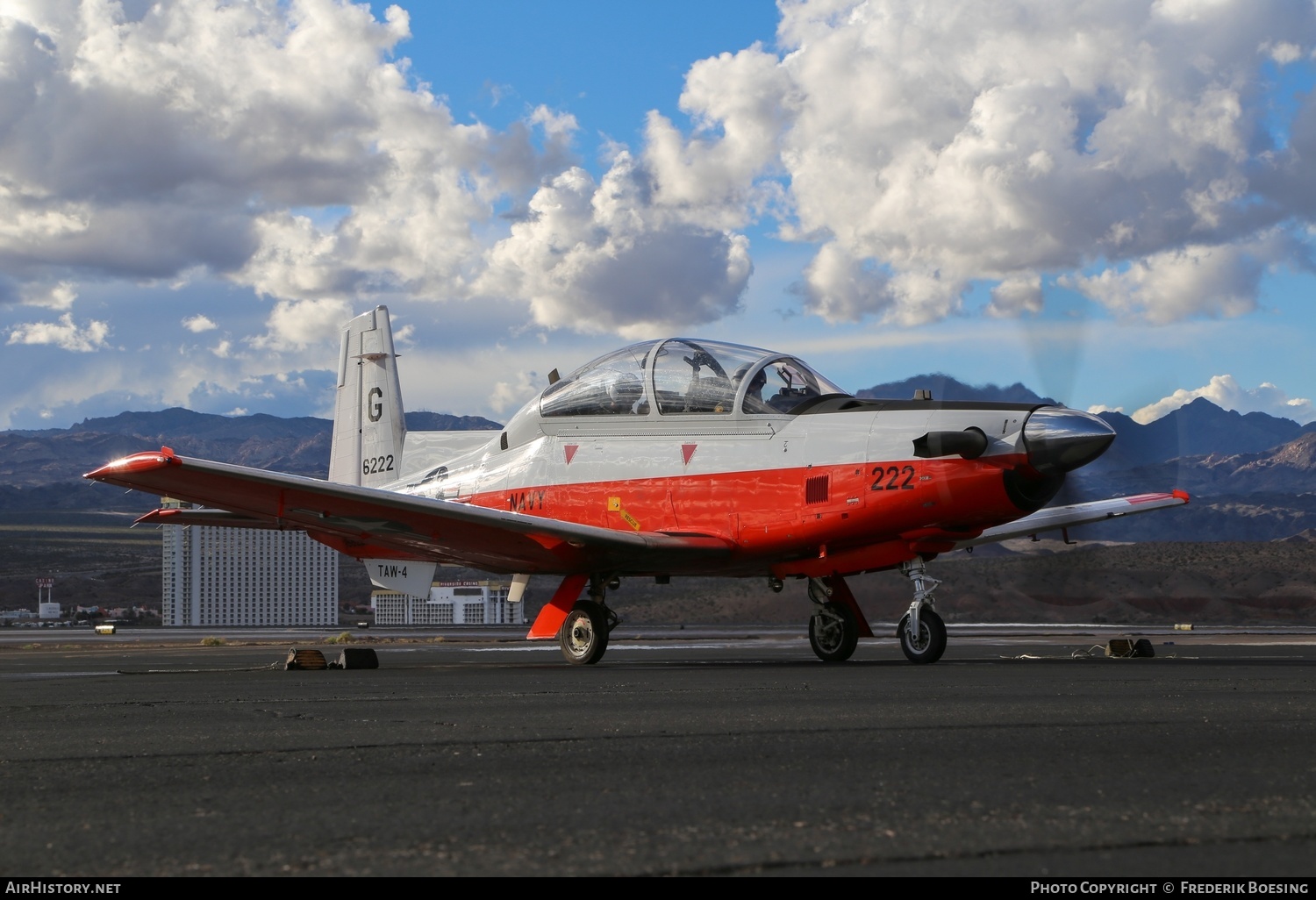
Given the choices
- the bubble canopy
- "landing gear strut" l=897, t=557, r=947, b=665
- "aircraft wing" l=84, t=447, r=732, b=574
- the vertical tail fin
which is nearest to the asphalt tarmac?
"aircraft wing" l=84, t=447, r=732, b=574

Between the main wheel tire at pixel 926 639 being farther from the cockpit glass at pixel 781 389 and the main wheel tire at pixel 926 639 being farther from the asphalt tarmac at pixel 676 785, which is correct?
the asphalt tarmac at pixel 676 785

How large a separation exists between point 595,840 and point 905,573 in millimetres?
10031

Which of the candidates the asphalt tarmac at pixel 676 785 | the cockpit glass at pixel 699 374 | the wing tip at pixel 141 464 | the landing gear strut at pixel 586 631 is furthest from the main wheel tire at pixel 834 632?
the wing tip at pixel 141 464

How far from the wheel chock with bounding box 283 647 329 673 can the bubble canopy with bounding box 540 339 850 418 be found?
4.37 meters

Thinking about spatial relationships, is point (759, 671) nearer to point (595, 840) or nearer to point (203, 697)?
point (203, 697)

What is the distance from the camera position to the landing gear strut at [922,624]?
13.0 metres

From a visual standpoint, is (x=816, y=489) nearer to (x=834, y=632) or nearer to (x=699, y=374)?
(x=699, y=374)

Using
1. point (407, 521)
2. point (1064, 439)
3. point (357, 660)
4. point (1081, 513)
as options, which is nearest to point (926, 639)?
point (1064, 439)

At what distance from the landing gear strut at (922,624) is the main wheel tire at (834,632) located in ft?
3.97

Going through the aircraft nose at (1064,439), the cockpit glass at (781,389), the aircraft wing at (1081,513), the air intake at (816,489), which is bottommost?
the aircraft wing at (1081,513)

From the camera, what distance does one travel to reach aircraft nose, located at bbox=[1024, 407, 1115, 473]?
1141 cm

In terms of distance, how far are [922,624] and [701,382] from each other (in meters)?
3.66

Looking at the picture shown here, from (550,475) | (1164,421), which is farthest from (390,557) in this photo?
(1164,421)

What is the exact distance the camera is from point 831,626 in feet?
47.1
